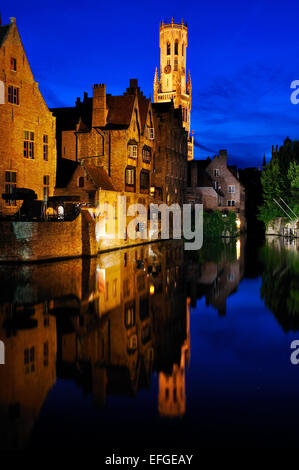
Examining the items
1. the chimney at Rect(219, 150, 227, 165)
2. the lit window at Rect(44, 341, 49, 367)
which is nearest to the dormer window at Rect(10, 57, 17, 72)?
the lit window at Rect(44, 341, 49, 367)

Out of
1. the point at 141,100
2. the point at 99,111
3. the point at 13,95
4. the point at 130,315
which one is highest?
the point at 141,100

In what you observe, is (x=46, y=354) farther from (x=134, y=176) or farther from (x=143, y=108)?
(x=143, y=108)

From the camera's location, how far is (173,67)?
183 metres

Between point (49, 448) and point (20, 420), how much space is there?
110 cm

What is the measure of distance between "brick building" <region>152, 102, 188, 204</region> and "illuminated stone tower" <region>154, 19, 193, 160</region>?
112 meters

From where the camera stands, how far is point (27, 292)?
66.1 feet

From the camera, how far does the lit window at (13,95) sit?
38812mm

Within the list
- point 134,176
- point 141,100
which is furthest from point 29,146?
point 141,100

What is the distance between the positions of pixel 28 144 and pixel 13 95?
445cm

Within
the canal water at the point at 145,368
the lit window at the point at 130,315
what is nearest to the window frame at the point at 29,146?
the canal water at the point at 145,368

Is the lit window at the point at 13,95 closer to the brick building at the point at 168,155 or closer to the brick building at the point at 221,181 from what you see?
the brick building at the point at 168,155

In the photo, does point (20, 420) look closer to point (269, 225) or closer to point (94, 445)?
point (94, 445)

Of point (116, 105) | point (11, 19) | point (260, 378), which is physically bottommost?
point (260, 378)

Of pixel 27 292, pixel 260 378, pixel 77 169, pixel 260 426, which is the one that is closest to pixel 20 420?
pixel 260 426
